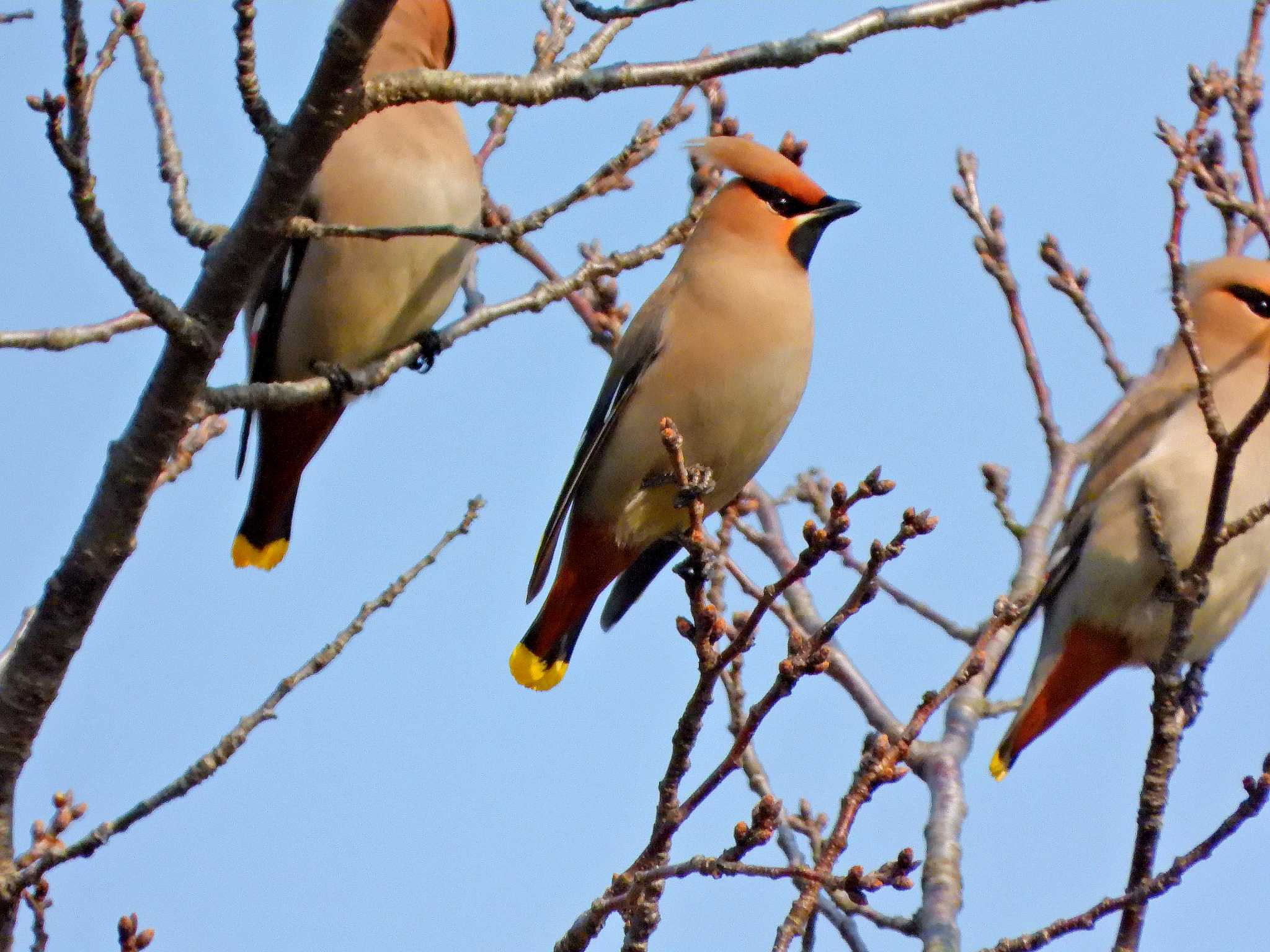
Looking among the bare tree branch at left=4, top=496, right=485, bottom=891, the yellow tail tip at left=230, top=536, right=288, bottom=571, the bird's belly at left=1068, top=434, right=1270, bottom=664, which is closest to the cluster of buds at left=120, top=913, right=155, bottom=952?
the bare tree branch at left=4, top=496, right=485, bottom=891

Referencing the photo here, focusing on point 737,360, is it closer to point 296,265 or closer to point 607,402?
point 607,402

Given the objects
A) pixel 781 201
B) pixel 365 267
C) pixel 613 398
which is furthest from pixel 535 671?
pixel 781 201

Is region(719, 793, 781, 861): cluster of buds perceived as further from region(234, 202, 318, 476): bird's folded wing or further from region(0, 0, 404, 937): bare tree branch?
region(234, 202, 318, 476): bird's folded wing

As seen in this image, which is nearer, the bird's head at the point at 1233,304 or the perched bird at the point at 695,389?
the perched bird at the point at 695,389

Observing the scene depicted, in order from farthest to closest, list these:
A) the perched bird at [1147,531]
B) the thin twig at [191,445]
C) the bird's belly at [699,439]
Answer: the perched bird at [1147,531]
the bird's belly at [699,439]
the thin twig at [191,445]

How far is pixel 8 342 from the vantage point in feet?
9.36

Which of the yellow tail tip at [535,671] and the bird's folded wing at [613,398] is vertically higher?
the bird's folded wing at [613,398]

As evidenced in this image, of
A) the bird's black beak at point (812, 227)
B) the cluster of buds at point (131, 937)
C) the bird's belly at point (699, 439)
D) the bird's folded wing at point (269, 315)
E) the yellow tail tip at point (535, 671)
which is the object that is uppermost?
the bird's black beak at point (812, 227)

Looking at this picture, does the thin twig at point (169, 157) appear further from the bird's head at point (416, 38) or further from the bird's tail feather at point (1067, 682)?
the bird's tail feather at point (1067, 682)

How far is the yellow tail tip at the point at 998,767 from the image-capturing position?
15.2 ft

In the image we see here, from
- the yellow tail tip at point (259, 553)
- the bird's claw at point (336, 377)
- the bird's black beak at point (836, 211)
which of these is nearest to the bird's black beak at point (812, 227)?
the bird's black beak at point (836, 211)

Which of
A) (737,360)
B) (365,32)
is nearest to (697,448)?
(737,360)

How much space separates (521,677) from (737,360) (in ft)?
3.54

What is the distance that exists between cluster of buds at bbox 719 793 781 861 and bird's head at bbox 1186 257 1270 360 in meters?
2.98
